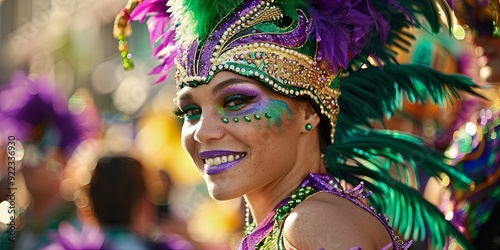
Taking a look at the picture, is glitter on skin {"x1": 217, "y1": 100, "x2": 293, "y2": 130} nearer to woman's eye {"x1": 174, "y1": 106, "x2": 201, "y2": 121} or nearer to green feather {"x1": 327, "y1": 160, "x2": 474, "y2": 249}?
woman's eye {"x1": 174, "y1": 106, "x2": 201, "y2": 121}

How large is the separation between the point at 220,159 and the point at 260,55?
0.35m

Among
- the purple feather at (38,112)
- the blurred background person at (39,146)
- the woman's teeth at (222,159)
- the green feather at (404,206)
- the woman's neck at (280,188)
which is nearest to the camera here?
the woman's teeth at (222,159)

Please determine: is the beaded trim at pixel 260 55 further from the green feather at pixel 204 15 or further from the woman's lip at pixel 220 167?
the woman's lip at pixel 220 167

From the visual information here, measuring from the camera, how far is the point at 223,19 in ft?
9.16

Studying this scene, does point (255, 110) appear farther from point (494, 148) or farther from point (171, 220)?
point (171, 220)

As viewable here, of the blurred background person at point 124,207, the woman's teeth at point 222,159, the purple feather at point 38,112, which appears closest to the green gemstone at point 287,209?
the woman's teeth at point 222,159

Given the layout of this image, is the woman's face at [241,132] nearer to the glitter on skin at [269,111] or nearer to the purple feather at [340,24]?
the glitter on skin at [269,111]

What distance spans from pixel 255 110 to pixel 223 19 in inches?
12.4

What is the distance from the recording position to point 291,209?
105 inches

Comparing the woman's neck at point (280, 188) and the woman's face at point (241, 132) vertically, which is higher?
the woman's face at point (241, 132)

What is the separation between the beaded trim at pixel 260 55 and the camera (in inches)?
108

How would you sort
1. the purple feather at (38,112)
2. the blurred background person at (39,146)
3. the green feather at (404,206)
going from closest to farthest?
the green feather at (404,206) < the blurred background person at (39,146) < the purple feather at (38,112)

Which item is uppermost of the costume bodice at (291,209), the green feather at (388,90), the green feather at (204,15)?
the green feather at (204,15)

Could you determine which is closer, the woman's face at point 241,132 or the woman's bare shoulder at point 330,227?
the woman's bare shoulder at point 330,227
